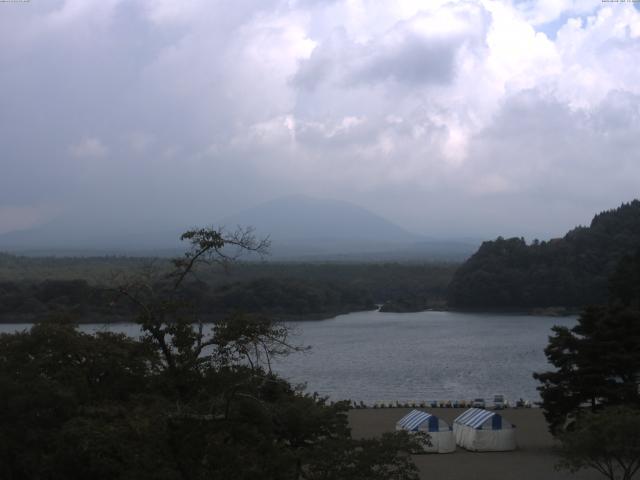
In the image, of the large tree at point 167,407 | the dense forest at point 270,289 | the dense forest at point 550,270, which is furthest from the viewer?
the dense forest at point 550,270

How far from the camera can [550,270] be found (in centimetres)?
4791

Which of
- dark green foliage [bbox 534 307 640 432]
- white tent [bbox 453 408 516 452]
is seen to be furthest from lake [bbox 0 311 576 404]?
dark green foliage [bbox 534 307 640 432]

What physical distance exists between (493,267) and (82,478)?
146ft

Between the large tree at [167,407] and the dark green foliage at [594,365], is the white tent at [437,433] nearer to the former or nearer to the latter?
the dark green foliage at [594,365]

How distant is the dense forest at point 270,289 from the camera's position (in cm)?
3762

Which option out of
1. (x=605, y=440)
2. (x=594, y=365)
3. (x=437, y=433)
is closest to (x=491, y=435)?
(x=437, y=433)

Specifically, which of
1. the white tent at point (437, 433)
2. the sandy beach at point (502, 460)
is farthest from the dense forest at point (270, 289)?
the white tent at point (437, 433)

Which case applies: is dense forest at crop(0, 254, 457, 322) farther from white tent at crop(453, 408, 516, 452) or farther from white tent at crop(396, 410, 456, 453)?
white tent at crop(453, 408, 516, 452)

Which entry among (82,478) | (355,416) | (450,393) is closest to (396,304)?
(450,393)

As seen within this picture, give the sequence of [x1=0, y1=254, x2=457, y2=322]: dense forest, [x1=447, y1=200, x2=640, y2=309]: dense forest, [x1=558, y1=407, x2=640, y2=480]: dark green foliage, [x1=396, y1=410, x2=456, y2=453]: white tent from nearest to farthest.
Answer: [x1=558, y1=407, x2=640, y2=480]: dark green foliage
[x1=396, y1=410, x2=456, y2=453]: white tent
[x1=0, y1=254, x2=457, y2=322]: dense forest
[x1=447, y1=200, x2=640, y2=309]: dense forest

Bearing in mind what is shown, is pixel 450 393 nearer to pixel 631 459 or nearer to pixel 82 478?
pixel 631 459

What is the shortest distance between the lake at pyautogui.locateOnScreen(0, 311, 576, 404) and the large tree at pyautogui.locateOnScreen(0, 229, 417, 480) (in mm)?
5938

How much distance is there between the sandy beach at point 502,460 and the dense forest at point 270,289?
881 cm

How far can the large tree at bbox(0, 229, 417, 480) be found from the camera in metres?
4.92
